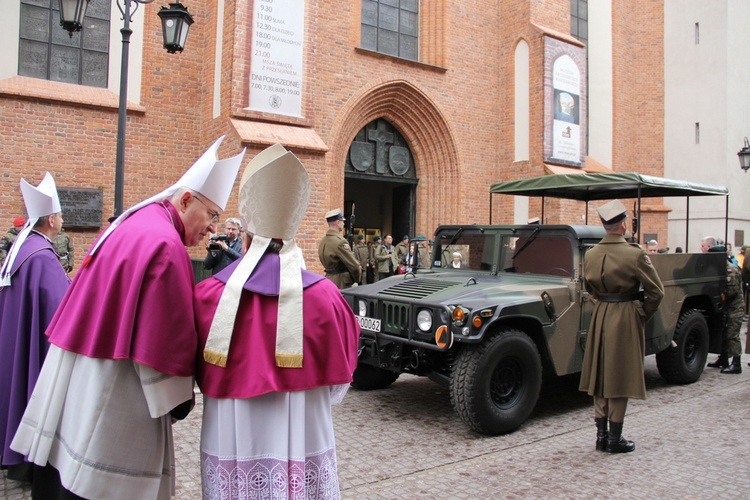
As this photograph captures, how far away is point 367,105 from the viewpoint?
46.1ft

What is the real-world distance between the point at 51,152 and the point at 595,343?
9.64 metres

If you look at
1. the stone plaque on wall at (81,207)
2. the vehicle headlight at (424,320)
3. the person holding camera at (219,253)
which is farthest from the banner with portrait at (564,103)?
the vehicle headlight at (424,320)

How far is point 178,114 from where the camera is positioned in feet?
38.4

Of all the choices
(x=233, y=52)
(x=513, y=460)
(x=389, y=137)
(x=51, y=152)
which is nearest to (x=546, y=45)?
(x=389, y=137)

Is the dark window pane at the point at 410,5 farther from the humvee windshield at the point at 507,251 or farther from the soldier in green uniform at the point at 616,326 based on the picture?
the soldier in green uniform at the point at 616,326

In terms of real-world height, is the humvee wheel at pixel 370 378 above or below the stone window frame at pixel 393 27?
below

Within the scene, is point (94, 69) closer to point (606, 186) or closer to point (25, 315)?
point (25, 315)

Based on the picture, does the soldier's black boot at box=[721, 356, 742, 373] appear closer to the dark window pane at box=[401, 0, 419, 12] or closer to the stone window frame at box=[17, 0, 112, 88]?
the dark window pane at box=[401, 0, 419, 12]

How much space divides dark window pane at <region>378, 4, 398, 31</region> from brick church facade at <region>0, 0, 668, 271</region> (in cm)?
4

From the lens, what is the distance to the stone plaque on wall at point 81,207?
409 inches

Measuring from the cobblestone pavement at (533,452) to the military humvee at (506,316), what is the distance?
38 centimetres

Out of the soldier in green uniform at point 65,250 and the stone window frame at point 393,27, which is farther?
the stone window frame at point 393,27

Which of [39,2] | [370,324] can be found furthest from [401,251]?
[370,324]

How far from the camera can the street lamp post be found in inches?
270
